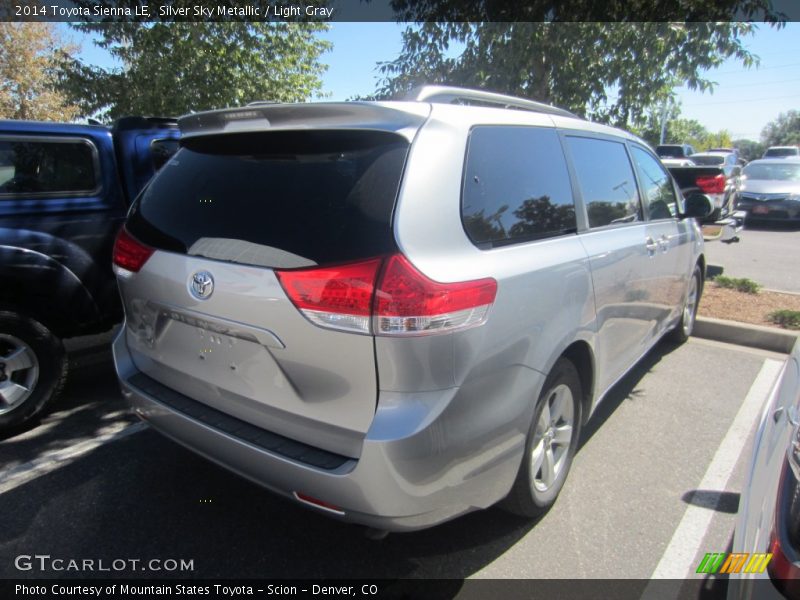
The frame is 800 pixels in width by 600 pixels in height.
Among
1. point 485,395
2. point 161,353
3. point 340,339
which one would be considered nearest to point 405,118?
point 340,339

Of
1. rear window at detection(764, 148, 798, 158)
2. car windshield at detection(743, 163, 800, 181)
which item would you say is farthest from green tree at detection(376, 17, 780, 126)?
rear window at detection(764, 148, 798, 158)

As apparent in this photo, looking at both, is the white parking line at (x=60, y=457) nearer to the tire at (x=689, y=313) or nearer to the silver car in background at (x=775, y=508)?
the silver car in background at (x=775, y=508)

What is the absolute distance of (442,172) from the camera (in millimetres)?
1970

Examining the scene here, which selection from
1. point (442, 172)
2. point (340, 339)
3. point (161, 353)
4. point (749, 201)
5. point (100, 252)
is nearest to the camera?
point (340, 339)

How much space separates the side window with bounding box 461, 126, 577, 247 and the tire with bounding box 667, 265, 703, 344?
292cm

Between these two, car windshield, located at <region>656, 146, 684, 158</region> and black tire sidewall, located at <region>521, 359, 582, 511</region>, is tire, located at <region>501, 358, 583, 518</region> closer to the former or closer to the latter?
black tire sidewall, located at <region>521, 359, 582, 511</region>

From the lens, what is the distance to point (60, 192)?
380cm

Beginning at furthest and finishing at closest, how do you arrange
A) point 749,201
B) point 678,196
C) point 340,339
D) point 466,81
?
point 749,201
point 466,81
point 678,196
point 340,339

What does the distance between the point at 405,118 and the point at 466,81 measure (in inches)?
182

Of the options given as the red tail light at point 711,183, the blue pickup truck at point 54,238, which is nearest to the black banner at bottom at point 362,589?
the blue pickup truck at point 54,238

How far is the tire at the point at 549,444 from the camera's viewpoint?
7.86ft

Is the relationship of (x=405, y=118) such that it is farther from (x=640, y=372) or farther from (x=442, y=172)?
(x=640, y=372)

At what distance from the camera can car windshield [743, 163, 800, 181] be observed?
15.1m

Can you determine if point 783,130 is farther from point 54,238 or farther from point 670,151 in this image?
point 54,238
